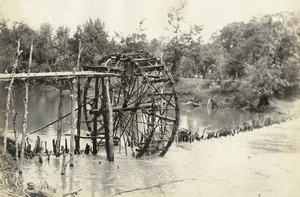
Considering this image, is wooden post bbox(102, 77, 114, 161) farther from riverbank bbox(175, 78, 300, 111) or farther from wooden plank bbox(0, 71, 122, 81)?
riverbank bbox(175, 78, 300, 111)

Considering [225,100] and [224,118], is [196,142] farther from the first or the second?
[225,100]

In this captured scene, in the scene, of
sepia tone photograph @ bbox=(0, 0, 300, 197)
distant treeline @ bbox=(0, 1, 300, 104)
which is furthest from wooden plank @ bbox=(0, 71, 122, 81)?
distant treeline @ bbox=(0, 1, 300, 104)

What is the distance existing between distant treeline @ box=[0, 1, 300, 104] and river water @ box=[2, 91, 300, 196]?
24.1ft

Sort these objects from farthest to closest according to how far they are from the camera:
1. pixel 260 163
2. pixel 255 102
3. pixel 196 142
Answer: pixel 255 102 < pixel 196 142 < pixel 260 163

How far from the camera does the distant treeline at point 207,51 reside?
901 inches

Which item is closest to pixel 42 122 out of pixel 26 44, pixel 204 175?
pixel 26 44

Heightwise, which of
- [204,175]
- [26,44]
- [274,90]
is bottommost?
[204,175]

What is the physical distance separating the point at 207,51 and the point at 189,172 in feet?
96.1

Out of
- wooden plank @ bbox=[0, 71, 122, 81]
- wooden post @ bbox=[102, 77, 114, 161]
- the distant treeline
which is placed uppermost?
the distant treeline

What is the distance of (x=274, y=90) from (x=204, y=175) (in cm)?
1750

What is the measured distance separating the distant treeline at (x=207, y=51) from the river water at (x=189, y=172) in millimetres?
7358

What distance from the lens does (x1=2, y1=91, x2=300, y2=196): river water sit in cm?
941

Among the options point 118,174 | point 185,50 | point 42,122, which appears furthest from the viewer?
point 185,50

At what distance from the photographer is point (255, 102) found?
29.8 metres
